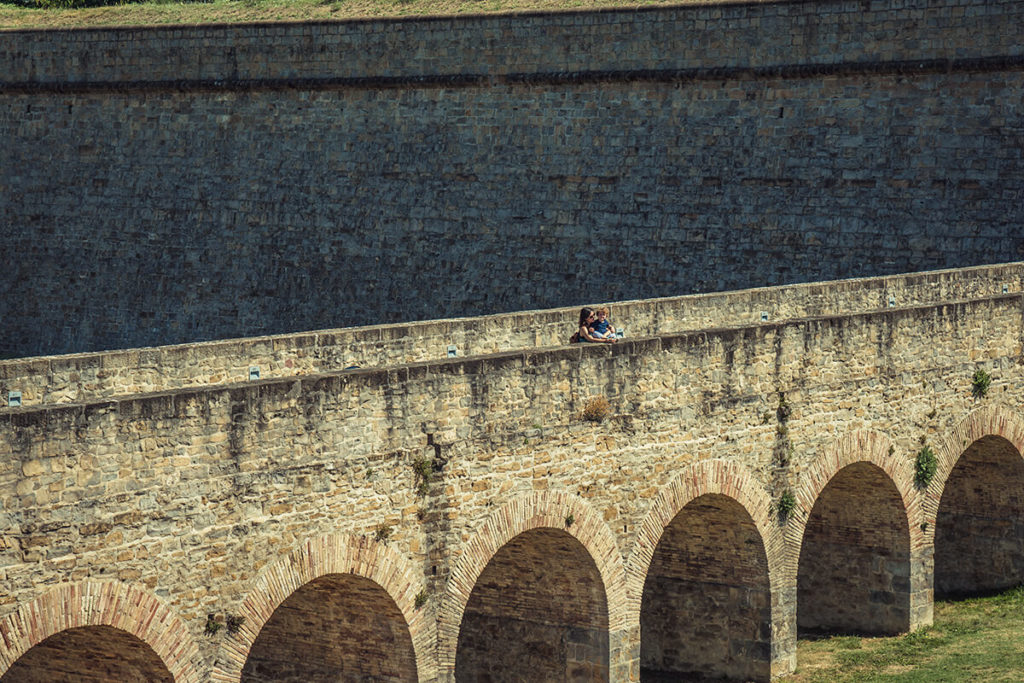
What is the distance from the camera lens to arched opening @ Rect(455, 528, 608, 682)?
13.7 meters

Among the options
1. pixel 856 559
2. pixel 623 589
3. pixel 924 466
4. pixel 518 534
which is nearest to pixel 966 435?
pixel 924 466

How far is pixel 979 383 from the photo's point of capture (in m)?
17.1

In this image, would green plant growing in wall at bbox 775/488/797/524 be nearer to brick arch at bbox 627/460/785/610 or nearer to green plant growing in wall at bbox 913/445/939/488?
brick arch at bbox 627/460/785/610

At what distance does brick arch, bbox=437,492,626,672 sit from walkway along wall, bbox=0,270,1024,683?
22 millimetres

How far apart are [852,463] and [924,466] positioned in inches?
45.7

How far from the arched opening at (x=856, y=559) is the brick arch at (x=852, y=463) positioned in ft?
0.29

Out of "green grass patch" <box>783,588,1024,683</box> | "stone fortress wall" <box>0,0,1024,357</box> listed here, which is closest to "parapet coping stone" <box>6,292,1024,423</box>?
"green grass patch" <box>783,588,1024,683</box>

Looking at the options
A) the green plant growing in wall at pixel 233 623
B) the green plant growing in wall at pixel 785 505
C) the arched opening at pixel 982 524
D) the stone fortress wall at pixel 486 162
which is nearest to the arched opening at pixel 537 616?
the green plant growing in wall at pixel 785 505

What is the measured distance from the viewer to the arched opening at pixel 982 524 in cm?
1825

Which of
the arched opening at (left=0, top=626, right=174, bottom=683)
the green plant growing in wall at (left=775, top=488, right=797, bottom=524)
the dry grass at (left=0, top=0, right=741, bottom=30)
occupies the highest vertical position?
the dry grass at (left=0, top=0, right=741, bottom=30)

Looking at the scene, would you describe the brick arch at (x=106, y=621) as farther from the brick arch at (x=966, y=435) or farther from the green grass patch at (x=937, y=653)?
the brick arch at (x=966, y=435)

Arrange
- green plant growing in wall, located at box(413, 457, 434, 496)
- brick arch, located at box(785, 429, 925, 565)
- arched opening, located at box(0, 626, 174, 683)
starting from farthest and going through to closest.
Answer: brick arch, located at box(785, 429, 925, 565) → green plant growing in wall, located at box(413, 457, 434, 496) → arched opening, located at box(0, 626, 174, 683)

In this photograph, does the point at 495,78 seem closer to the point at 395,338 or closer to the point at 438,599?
the point at 395,338

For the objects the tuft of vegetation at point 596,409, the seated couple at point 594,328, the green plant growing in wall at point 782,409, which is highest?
the seated couple at point 594,328
